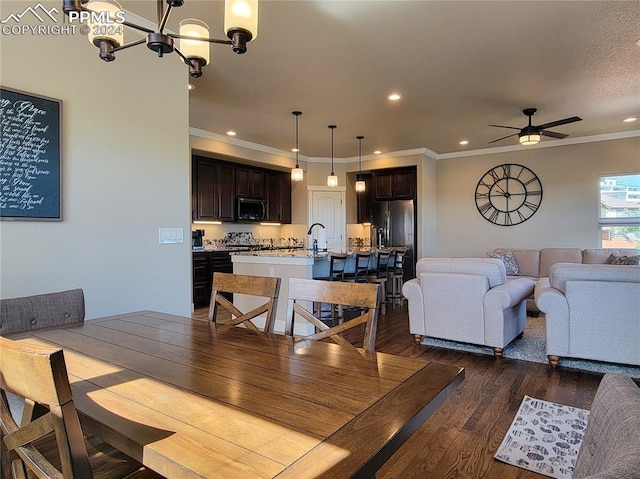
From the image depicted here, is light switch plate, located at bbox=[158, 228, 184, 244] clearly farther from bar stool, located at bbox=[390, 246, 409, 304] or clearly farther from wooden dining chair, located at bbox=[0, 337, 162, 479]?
bar stool, located at bbox=[390, 246, 409, 304]

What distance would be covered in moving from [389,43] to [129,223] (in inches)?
98.0

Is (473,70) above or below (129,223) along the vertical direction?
above

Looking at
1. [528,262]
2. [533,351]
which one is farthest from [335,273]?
[528,262]

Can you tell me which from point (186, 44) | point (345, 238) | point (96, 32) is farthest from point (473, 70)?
point (345, 238)

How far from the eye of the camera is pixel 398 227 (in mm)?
7586

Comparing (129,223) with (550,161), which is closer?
(129,223)

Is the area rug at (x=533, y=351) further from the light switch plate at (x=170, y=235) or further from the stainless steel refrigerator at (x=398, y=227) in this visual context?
the stainless steel refrigerator at (x=398, y=227)

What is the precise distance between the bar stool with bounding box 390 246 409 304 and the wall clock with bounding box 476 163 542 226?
2213mm

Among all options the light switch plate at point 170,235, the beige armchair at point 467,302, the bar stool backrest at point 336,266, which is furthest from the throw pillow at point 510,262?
the light switch plate at point 170,235

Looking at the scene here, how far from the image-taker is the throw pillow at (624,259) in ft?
16.7

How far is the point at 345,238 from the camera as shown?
27.7ft

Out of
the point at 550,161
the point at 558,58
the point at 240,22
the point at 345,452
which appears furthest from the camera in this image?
the point at 550,161

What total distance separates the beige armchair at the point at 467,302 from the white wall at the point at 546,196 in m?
3.39

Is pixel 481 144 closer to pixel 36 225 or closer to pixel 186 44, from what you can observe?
pixel 186 44
